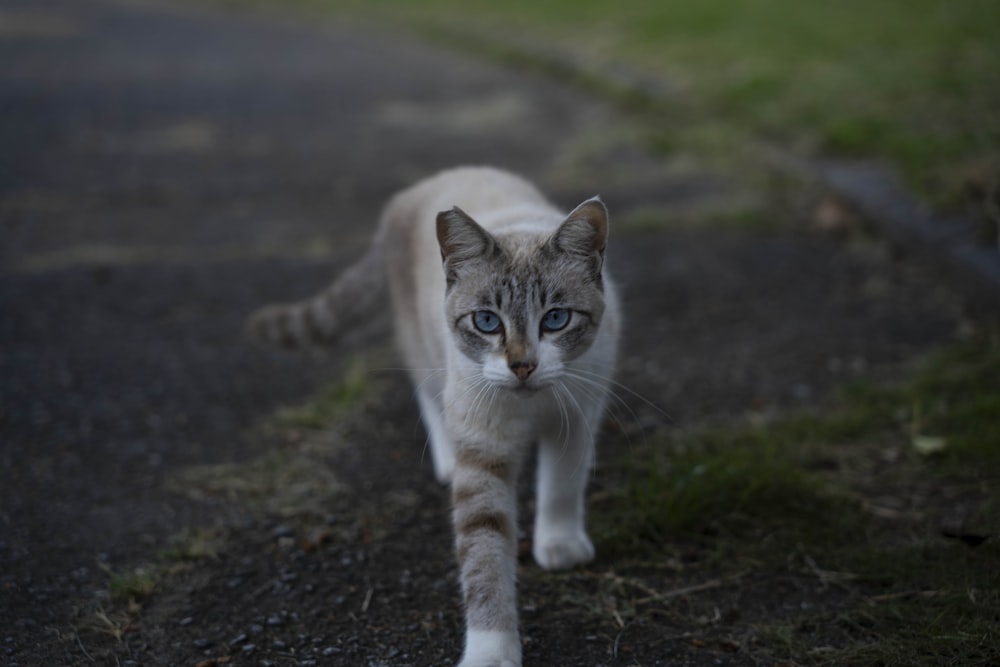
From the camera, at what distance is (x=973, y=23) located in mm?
9898

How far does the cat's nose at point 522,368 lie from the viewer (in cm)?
285

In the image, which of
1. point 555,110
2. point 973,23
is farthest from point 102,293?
point 973,23

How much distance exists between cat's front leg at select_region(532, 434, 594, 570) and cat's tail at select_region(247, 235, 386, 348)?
1.28 meters

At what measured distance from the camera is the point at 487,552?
2.86 metres

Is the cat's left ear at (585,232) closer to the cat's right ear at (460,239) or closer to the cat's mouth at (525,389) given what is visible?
A: the cat's right ear at (460,239)

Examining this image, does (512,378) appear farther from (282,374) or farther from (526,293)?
(282,374)

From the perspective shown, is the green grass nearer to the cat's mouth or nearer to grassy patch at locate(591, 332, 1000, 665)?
grassy patch at locate(591, 332, 1000, 665)

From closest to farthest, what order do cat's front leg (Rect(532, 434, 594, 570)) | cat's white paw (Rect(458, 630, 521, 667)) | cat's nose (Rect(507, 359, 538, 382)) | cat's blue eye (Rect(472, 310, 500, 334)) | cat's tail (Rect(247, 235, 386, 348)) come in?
1. cat's white paw (Rect(458, 630, 521, 667))
2. cat's nose (Rect(507, 359, 538, 382))
3. cat's blue eye (Rect(472, 310, 500, 334))
4. cat's front leg (Rect(532, 434, 594, 570))
5. cat's tail (Rect(247, 235, 386, 348))

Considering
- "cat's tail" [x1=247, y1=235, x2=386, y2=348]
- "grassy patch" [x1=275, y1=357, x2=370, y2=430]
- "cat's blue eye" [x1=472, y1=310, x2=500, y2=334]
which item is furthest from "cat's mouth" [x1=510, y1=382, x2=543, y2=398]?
"grassy patch" [x1=275, y1=357, x2=370, y2=430]

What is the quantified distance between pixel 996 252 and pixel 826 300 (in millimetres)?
867

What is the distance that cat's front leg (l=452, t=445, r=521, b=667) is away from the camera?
2729 millimetres

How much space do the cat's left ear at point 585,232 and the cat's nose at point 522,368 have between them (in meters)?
0.41

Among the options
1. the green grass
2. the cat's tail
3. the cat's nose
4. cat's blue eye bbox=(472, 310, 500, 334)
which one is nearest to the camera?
the cat's nose

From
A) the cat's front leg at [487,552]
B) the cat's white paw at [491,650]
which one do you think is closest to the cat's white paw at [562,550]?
the cat's front leg at [487,552]
